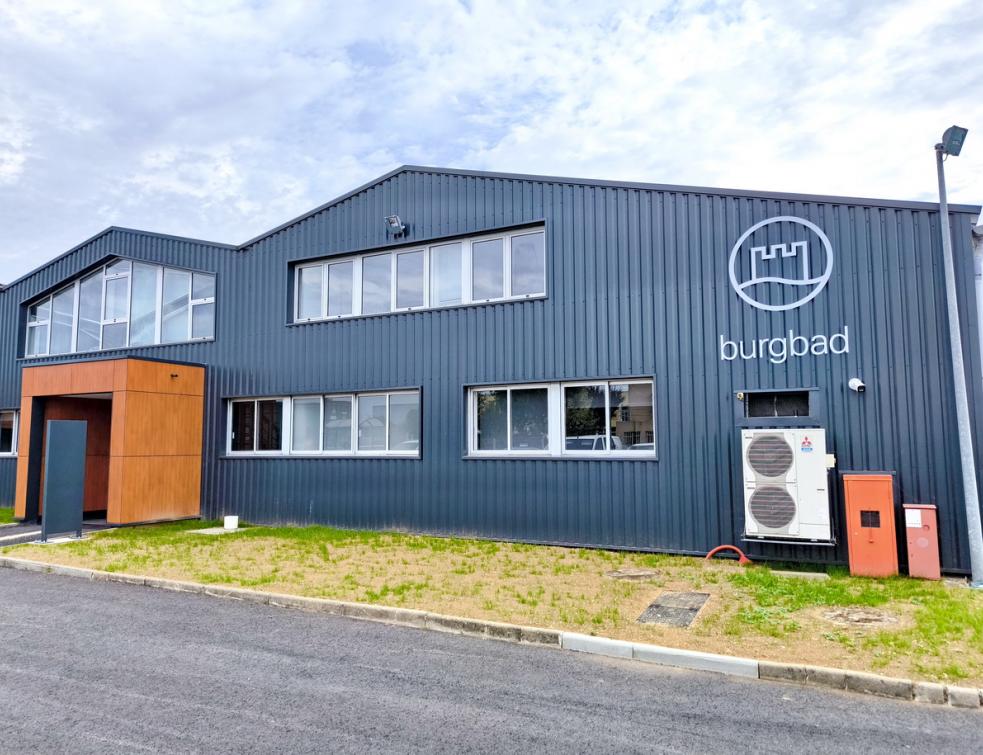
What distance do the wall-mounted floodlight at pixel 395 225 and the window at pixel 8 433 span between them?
13.1 meters

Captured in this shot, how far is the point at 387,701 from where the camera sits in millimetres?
5008

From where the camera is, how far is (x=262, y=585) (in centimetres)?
858

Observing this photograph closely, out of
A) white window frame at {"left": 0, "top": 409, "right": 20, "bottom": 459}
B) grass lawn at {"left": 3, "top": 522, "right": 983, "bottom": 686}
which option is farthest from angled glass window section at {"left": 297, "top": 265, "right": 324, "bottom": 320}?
white window frame at {"left": 0, "top": 409, "right": 20, "bottom": 459}

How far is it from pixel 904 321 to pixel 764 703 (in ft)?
21.1

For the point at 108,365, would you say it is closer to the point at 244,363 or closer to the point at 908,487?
the point at 244,363

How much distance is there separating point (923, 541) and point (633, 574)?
3.56m

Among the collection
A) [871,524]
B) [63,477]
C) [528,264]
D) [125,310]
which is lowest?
[871,524]

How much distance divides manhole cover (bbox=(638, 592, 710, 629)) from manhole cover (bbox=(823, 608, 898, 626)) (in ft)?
4.18

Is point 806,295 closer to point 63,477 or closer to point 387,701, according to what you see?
point 387,701

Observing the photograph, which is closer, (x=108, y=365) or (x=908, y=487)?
(x=908, y=487)

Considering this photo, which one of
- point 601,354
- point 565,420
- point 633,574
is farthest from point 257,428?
point 633,574

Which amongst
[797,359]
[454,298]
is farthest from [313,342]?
[797,359]

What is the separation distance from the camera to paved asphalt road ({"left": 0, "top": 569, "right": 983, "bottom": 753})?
436 cm

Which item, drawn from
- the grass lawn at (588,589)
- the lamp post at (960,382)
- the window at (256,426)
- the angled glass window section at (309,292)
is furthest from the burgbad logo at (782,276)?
the window at (256,426)
